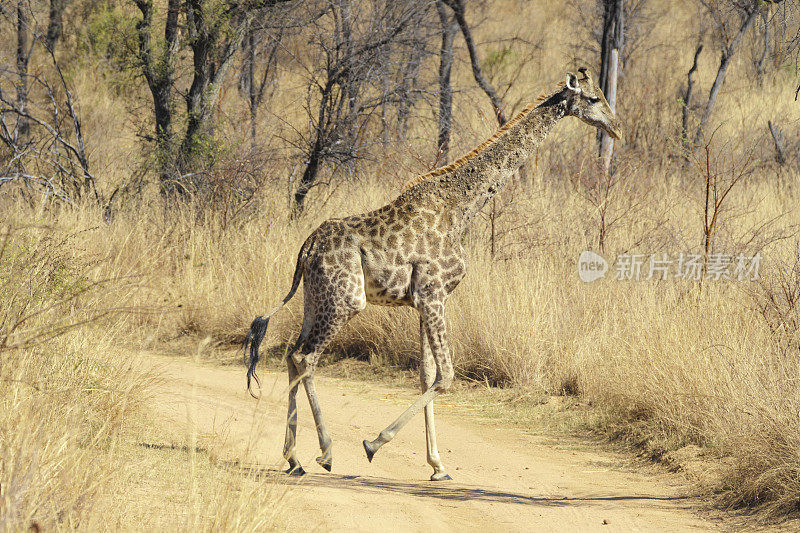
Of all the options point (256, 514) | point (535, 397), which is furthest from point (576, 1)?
point (256, 514)

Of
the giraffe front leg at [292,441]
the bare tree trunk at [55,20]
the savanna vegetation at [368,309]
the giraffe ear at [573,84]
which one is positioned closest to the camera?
the savanna vegetation at [368,309]

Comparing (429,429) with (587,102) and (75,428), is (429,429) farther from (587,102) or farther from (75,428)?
(587,102)

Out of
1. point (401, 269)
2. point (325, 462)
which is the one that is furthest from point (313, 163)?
point (325, 462)

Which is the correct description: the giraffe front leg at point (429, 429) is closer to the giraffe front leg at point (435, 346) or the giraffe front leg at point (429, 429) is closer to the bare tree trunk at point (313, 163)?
the giraffe front leg at point (435, 346)

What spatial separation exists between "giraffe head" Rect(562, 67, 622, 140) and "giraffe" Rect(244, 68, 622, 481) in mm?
641

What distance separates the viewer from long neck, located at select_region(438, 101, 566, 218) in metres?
6.04

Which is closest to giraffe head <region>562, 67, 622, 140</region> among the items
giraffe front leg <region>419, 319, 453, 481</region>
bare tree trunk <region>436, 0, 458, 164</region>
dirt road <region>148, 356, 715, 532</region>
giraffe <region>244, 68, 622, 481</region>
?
giraffe <region>244, 68, 622, 481</region>

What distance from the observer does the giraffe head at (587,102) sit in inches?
251

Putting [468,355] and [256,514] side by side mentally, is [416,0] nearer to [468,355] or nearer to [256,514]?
[468,355]

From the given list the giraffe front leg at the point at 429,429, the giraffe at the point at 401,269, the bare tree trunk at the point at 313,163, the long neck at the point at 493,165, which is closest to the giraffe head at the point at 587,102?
the long neck at the point at 493,165

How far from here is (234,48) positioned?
40.1 ft

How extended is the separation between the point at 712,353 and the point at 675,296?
6.08 ft

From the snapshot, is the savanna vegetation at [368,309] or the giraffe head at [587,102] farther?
the giraffe head at [587,102]

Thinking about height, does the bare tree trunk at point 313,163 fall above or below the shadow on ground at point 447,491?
above
